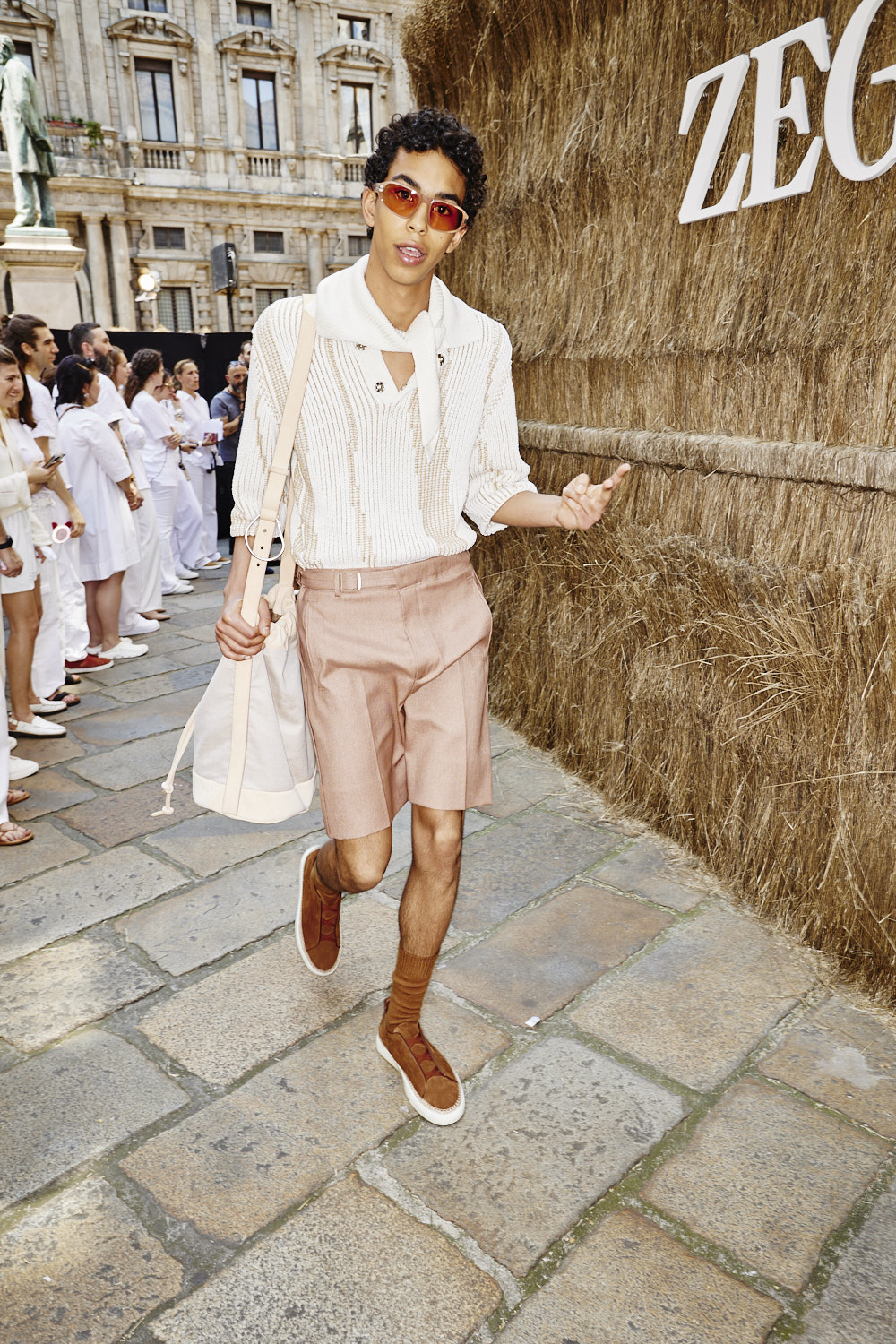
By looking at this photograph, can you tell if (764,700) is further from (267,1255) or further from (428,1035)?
(267,1255)

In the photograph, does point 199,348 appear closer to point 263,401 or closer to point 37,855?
point 37,855

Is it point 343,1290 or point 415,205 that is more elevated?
point 415,205

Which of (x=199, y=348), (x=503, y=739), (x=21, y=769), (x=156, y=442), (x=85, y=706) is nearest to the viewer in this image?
(x=21, y=769)

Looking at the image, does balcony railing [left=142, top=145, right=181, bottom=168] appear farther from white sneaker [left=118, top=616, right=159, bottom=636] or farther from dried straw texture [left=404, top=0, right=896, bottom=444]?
dried straw texture [left=404, top=0, right=896, bottom=444]

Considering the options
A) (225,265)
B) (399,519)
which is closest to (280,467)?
(399,519)

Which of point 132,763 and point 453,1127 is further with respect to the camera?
point 132,763

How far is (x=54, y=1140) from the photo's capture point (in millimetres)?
2033

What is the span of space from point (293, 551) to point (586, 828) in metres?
1.84

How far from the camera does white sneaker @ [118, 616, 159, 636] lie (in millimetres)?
6344

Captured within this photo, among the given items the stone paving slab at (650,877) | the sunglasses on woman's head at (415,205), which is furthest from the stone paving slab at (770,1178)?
the sunglasses on woman's head at (415,205)

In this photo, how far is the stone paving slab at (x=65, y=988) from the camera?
2.42 m

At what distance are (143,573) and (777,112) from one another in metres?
5.03

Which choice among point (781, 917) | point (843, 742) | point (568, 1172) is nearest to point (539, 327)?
point (843, 742)

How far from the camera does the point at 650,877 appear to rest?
3111 millimetres
